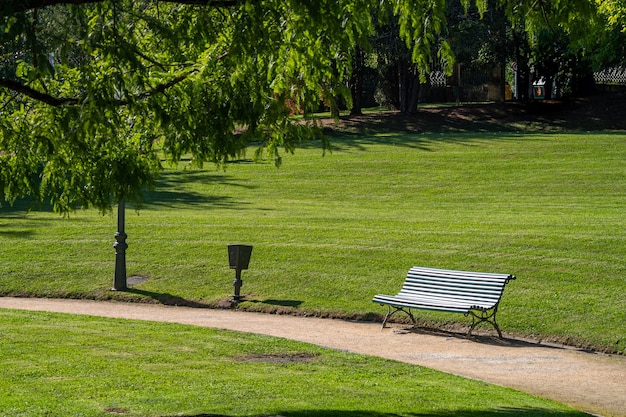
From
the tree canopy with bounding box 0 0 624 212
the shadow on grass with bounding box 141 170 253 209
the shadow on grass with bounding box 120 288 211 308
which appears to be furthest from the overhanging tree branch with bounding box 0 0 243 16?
the shadow on grass with bounding box 141 170 253 209

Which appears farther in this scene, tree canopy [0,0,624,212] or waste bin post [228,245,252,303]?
waste bin post [228,245,252,303]

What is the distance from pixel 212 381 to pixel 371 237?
11.4 m

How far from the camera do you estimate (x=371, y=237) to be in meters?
22.0

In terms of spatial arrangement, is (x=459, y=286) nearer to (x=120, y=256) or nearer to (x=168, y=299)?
(x=168, y=299)

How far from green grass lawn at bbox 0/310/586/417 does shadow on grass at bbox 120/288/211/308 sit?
3736mm

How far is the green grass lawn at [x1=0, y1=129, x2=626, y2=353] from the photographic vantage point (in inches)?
685

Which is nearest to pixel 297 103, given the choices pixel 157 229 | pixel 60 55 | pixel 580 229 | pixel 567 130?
pixel 60 55

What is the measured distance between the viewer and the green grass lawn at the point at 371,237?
17.4 meters

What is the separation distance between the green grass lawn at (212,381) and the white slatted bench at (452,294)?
2523 millimetres

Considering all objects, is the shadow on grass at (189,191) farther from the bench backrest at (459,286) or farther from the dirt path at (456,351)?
the bench backrest at (459,286)

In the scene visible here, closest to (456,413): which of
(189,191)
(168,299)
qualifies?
(168,299)

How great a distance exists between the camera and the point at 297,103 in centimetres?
872

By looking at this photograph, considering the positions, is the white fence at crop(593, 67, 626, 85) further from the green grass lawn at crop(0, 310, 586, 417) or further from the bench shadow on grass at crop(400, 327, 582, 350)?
the green grass lawn at crop(0, 310, 586, 417)

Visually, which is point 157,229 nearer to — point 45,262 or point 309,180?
point 45,262
